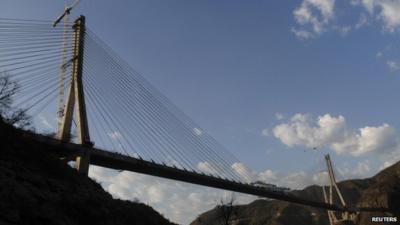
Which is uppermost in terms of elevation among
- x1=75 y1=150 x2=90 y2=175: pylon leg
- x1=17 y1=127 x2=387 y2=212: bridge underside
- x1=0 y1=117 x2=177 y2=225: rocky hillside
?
x1=17 y1=127 x2=387 y2=212: bridge underside

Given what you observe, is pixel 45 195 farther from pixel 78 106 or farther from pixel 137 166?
pixel 137 166

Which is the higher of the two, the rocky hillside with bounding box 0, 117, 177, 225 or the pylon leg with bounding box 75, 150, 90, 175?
the pylon leg with bounding box 75, 150, 90, 175

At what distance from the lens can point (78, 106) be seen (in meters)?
44.0

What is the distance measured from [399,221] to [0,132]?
452ft

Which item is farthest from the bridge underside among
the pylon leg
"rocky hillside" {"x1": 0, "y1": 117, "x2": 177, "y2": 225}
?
"rocky hillside" {"x1": 0, "y1": 117, "x2": 177, "y2": 225}

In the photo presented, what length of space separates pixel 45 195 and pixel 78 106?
72.2ft

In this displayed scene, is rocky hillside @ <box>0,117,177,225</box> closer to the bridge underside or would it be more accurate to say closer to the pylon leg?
the bridge underside

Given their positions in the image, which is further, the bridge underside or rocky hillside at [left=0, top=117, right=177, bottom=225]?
the bridge underside

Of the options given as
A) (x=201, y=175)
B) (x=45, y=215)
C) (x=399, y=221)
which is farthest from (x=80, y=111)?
(x=399, y=221)

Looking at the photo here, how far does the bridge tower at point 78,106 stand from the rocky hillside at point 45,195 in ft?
34.7

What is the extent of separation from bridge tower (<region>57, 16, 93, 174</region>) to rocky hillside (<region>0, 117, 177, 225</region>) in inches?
417

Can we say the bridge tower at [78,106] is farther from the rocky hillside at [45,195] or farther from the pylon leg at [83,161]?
the rocky hillside at [45,195]

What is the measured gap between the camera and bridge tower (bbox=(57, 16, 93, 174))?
4359 centimetres

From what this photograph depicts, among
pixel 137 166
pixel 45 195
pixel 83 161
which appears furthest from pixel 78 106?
pixel 45 195
